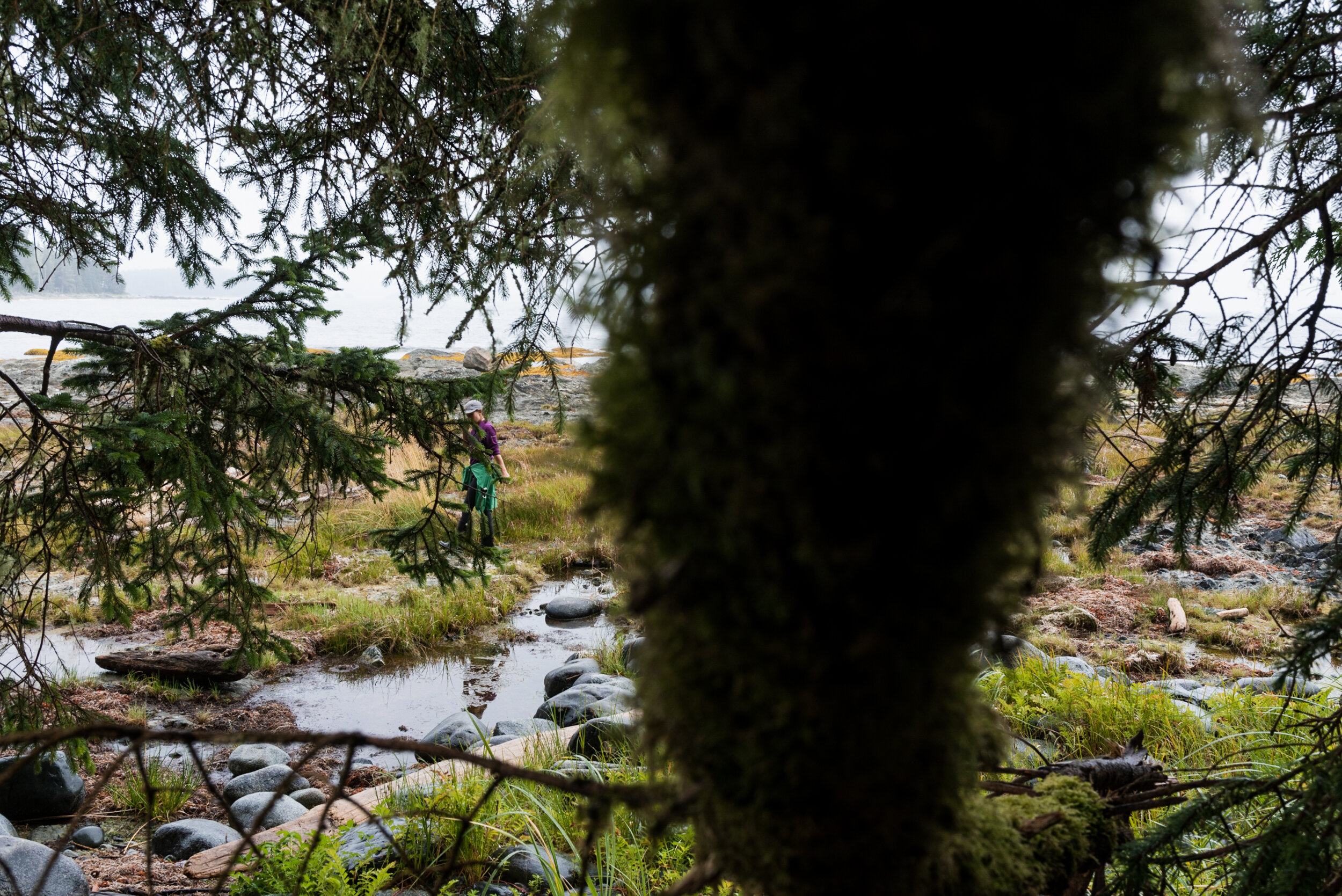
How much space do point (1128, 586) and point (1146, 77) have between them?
10.0 m

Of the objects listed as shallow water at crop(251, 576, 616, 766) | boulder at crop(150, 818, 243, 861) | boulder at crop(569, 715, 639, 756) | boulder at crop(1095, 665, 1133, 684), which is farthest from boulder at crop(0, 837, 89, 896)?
boulder at crop(1095, 665, 1133, 684)

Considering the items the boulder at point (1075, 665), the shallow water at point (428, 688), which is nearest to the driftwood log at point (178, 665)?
the shallow water at point (428, 688)

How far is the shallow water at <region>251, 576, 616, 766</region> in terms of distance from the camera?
604 cm

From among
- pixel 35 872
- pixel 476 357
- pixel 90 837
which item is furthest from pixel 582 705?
pixel 476 357

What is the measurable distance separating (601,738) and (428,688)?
3157mm

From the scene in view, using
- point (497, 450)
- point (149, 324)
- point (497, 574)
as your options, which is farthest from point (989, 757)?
point (497, 574)

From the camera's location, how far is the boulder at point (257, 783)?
174 inches

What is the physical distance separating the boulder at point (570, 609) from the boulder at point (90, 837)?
499 cm

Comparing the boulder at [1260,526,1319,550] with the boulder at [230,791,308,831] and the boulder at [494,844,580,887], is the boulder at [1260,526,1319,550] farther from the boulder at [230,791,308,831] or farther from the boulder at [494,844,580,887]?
the boulder at [230,791,308,831]

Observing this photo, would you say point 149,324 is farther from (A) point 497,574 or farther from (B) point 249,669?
(A) point 497,574

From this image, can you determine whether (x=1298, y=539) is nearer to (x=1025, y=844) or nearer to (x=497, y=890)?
(x=497, y=890)

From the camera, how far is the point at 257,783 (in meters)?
4.50

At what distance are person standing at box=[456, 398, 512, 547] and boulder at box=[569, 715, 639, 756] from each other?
131 cm

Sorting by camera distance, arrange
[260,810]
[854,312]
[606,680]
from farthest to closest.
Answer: [606,680], [260,810], [854,312]
